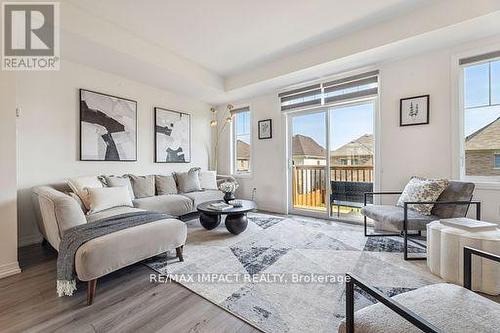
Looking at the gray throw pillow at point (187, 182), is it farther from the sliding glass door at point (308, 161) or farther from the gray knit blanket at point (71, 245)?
the gray knit blanket at point (71, 245)

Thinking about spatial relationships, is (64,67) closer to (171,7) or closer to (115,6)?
(115,6)

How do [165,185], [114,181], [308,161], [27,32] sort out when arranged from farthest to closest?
[308,161] → [165,185] → [114,181] → [27,32]

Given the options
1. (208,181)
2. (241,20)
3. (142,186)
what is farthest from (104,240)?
(208,181)

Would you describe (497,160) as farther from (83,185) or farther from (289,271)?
(83,185)

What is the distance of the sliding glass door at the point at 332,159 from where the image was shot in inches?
149

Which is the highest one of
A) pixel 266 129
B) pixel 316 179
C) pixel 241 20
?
pixel 241 20

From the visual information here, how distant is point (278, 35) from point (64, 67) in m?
3.00

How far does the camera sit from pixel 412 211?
103 inches

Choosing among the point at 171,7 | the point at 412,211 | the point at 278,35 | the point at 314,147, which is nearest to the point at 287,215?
the point at 314,147

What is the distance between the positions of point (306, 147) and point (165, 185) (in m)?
2.70

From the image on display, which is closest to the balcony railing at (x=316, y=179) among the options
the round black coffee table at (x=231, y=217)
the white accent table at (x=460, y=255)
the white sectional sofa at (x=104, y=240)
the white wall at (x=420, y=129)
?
the white wall at (x=420, y=129)

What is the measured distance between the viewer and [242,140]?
5273mm

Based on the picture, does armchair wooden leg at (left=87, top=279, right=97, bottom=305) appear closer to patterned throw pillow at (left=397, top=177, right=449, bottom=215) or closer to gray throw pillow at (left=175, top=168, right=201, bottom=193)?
gray throw pillow at (left=175, top=168, right=201, bottom=193)

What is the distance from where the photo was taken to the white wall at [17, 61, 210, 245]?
283 cm
